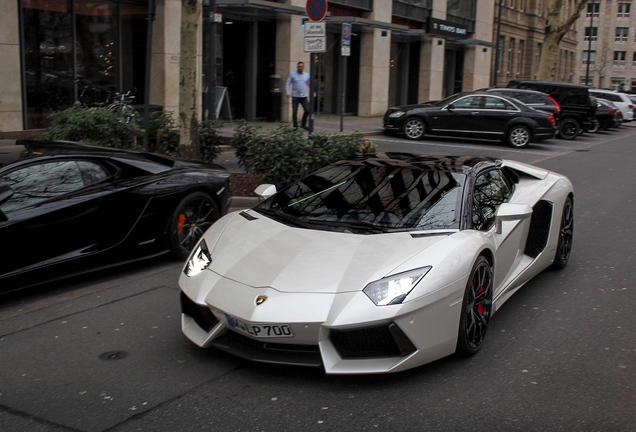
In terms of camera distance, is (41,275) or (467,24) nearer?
(41,275)

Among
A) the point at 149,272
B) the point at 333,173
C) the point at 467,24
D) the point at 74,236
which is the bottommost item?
the point at 149,272

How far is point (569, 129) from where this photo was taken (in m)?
24.4

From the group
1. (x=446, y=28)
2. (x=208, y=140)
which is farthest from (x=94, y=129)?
(x=446, y=28)

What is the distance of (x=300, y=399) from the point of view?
387 cm

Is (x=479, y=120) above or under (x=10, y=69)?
under

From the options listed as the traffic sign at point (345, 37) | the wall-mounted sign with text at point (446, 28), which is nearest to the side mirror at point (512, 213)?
the traffic sign at point (345, 37)

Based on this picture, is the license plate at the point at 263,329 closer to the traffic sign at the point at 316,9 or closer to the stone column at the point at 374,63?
the traffic sign at the point at 316,9

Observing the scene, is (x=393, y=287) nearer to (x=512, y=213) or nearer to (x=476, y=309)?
(x=476, y=309)

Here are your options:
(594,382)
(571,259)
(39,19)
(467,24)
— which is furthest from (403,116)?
(467,24)

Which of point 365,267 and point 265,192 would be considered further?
point 265,192

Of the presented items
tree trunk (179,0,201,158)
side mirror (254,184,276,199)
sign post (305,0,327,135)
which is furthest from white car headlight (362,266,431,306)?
sign post (305,0,327,135)

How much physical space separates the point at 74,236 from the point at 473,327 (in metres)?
3.44

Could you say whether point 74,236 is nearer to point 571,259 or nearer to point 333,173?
point 333,173

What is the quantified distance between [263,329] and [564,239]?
395 centimetres
